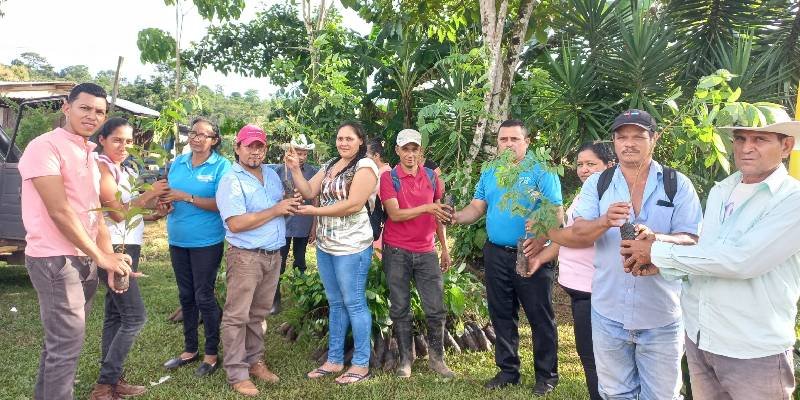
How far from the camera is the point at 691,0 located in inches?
228

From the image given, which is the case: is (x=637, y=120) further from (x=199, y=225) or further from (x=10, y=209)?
(x=10, y=209)

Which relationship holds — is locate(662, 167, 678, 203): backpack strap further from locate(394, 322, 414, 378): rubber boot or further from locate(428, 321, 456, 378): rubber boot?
locate(394, 322, 414, 378): rubber boot

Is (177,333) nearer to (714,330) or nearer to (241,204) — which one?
(241,204)

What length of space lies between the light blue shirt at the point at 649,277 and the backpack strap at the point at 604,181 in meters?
0.03

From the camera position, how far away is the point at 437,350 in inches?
161

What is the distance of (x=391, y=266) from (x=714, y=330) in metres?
2.22

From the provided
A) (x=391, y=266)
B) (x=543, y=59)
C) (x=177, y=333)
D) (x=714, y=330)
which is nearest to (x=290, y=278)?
(x=177, y=333)

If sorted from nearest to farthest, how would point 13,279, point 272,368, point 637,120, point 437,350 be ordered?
1. point 637,120
2. point 437,350
3. point 272,368
4. point 13,279

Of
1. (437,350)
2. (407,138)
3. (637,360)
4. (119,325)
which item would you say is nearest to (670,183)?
(637,360)

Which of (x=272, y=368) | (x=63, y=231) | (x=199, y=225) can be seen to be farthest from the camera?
(x=272, y=368)

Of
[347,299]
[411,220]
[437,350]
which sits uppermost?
[411,220]

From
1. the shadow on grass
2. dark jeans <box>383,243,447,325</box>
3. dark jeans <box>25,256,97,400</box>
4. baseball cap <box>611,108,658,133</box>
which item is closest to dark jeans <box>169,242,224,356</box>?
dark jeans <box>25,256,97,400</box>

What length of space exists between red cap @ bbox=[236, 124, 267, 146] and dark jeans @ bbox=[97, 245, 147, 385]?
3.36 ft

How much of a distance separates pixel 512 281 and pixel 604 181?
3.91 ft
